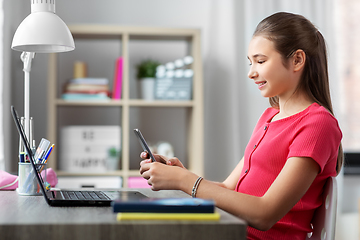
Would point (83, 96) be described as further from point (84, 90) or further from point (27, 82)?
point (27, 82)

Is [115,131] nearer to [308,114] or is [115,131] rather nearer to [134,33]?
[134,33]

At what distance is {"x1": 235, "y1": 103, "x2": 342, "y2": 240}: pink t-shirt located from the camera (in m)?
0.98

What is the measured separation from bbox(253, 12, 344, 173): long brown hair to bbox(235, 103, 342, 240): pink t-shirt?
0.07m

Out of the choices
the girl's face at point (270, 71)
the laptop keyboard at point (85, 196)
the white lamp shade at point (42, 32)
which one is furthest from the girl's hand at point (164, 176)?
the white lamp shade at point (42, 32)

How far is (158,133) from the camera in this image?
274 centimetres

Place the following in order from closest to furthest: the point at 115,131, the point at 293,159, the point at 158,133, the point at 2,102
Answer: the point at 293,159, the point at 2,102, the point at 115,131, the point at 158,133

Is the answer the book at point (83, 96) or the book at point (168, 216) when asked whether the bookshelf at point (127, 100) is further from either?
the book at point (168, 216)

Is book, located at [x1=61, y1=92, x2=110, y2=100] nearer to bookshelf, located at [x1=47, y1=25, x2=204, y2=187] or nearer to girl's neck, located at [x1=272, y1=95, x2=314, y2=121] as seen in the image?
bookshelf, located at [x1=47, y1=25, x2=204, y2=187]

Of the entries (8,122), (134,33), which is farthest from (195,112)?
(8,122)

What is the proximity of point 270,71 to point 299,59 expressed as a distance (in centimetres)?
8

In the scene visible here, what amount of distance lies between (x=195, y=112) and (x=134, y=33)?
57cm

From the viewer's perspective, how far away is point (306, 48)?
1122 mm

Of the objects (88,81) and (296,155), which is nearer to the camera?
(296,155)

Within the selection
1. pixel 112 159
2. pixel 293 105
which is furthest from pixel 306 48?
pixel 112 159
